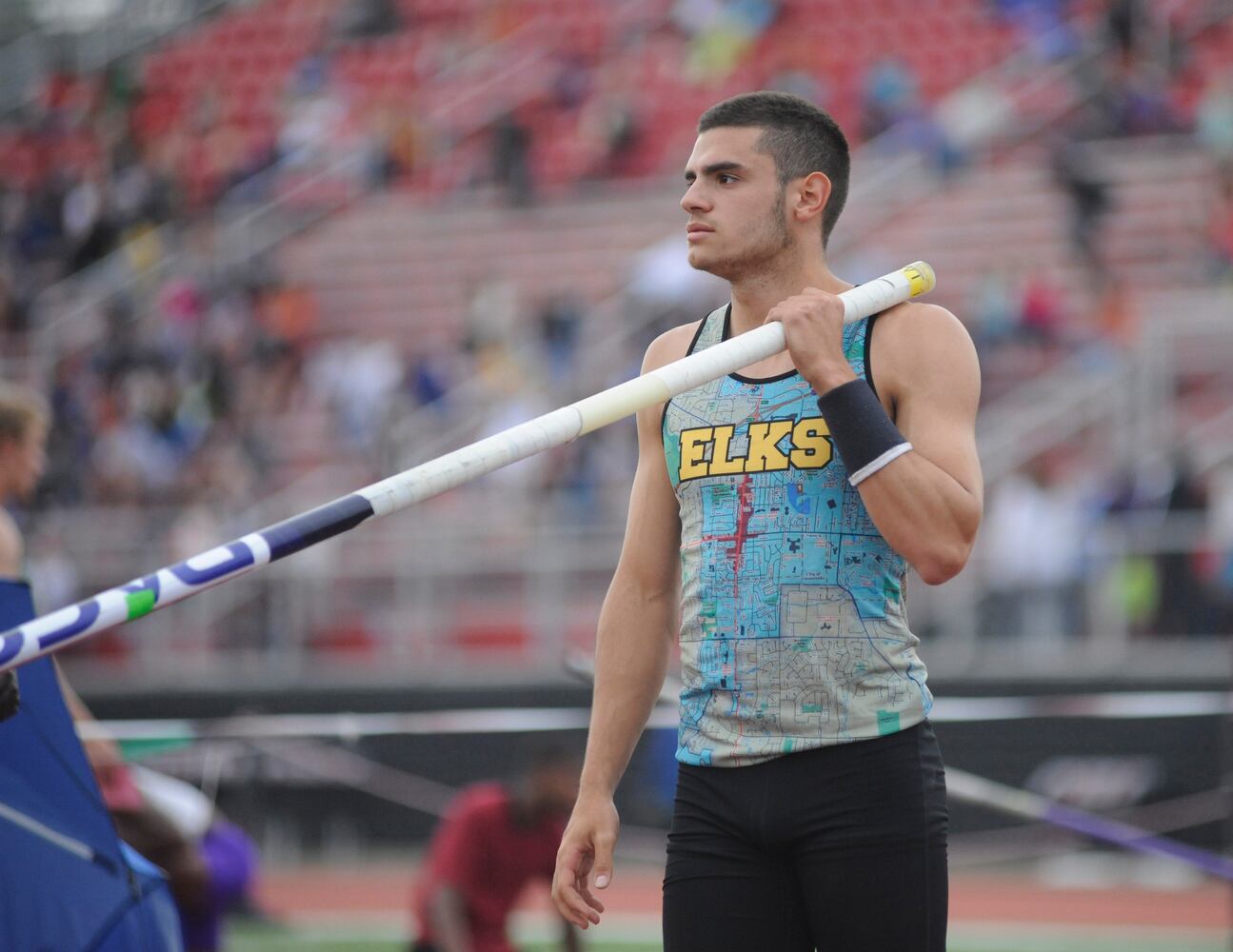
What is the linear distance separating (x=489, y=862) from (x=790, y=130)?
A: 4.88m

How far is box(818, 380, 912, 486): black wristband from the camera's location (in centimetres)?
323

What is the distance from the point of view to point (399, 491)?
131 inches

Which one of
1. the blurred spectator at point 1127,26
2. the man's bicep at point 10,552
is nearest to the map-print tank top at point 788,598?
the man's bicep at point 10,552

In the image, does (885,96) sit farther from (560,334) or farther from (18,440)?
(18,440)

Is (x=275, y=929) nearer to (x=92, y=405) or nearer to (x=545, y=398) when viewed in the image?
(x=545, y=398)

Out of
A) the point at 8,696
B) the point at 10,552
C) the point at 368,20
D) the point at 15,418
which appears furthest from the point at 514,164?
the point at 8,696

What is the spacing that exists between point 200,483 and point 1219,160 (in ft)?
29.7

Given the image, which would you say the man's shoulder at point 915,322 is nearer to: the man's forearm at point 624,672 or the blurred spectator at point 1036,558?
the man's forearm at point 624,672

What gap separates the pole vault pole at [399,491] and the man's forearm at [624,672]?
0.48m

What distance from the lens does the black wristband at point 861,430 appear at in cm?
323

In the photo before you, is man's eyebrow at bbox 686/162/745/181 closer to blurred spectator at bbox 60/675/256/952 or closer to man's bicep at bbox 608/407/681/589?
man's bicep at bbox 608/407/681/589

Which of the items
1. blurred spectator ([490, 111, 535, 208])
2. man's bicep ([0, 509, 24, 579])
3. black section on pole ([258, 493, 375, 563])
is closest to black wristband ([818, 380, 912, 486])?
black section on pole ([258, 493, 375, 563])

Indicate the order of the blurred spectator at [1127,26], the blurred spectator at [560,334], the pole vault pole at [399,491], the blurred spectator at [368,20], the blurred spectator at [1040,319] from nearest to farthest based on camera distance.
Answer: the pole vault pole at [399,491], the blurred spectator at [1040,319], the blurred spectator at [560,334], the blurred spectator at [1127,26], the blurred spectator at [368,20]

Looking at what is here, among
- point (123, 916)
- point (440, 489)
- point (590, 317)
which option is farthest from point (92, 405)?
point (440, 489)
